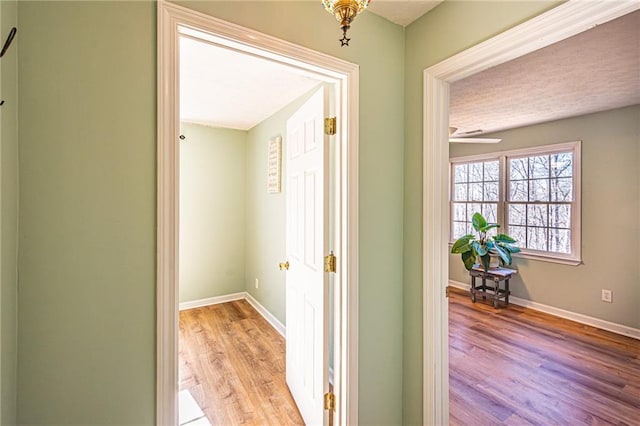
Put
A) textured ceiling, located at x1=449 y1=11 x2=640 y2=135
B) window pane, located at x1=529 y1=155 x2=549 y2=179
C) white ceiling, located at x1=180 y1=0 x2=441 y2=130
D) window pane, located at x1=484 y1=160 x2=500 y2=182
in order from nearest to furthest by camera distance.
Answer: white ceiling, located at x1=180 y1=0 x2=441 y2=130, textured ceiling, located at x1=449 y1=11 x2=640 y2=135, window pane, located at x1=529 y1=155 x2=549 y2=179, window pane, located at x1=484 y1=160 x2=500 y2=182

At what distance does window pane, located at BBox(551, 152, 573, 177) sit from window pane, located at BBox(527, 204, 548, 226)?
0.45m

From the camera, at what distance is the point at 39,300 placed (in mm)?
865

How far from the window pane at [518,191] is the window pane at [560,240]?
57 centimetres

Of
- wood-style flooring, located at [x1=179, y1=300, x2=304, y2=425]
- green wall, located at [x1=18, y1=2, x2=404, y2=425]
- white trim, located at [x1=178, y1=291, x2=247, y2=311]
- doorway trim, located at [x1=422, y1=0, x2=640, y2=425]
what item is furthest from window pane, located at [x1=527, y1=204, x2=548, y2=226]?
green wall, located at [x1=18, y1=2, x2=404, y2=425]

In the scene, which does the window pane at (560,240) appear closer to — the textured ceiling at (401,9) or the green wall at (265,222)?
the green wall at (265,222)

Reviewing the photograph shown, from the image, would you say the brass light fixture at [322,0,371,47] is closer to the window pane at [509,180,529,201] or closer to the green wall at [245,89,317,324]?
the green wall at [245,89,317,324]

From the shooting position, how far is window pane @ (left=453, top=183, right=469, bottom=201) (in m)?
4.91

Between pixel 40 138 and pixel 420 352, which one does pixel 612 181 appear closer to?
pixel 420 352

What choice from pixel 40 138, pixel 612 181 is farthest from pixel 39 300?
pixel 612 181

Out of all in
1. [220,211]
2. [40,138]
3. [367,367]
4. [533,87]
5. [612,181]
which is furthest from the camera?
[220,211]

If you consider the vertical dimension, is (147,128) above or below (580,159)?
below

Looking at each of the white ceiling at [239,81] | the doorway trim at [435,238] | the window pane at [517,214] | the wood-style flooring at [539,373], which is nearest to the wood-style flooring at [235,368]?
the doorway trim at [435,238]

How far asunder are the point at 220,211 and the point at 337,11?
344 cm

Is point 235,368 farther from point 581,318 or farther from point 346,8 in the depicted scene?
point 581,318
